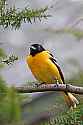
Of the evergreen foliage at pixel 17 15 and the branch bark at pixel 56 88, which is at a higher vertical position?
the evergreen foliage at pixel 17 15

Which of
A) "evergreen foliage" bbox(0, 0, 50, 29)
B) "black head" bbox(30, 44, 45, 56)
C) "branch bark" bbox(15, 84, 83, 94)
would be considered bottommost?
"branch bark" bbox(15, 84, 83, 94)

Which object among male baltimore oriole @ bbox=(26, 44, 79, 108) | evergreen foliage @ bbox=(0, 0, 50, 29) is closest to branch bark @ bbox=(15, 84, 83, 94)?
evergreen foliage @ bbox=(0, 0, 50, 29)

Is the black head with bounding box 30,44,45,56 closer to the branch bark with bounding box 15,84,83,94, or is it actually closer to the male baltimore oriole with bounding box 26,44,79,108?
the male baltimore oriole with bounding box 26,44,79,108

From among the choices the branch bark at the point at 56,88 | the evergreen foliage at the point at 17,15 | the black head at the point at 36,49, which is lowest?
the branch bark at the point at 56,88

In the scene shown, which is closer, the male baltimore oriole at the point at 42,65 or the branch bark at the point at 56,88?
the branch bark at the point at 56,88

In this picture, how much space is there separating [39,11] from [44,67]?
0.52 meters

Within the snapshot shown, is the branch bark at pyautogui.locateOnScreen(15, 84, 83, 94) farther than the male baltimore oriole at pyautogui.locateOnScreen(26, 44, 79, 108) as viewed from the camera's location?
No

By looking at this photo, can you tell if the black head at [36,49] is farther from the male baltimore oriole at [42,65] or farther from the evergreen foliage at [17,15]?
the evergreen foliage at [17,15]

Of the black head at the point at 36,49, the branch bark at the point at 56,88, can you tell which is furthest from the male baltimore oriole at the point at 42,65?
the branch bark at the point at 56,88

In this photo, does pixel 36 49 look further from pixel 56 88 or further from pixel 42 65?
pixel 56 88

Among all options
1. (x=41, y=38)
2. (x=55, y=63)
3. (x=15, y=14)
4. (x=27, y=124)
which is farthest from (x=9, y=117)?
(x=41, y=38)

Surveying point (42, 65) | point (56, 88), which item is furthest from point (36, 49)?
point (56, 88)

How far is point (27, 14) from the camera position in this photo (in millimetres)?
288

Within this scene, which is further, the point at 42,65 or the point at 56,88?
the point at 42,65
